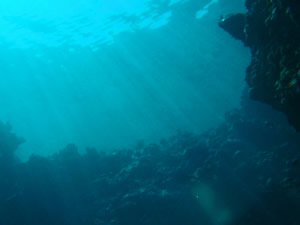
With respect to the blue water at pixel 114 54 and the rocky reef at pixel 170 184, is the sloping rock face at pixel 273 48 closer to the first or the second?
the rocky reef at pixel 170 184

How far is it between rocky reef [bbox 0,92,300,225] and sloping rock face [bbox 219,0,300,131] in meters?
2.70

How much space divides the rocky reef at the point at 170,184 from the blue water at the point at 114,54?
14.8 m

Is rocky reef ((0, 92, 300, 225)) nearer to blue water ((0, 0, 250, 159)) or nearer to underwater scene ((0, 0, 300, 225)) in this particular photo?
underwater scene ((0, 0, 300, 225))

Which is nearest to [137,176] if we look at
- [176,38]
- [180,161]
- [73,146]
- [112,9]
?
[180,161]

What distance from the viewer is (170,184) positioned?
14.4m

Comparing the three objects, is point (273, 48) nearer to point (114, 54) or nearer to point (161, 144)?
point (161, 144)

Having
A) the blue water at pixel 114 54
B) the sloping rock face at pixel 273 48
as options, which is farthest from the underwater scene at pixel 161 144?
the blue water at pixel 114 54

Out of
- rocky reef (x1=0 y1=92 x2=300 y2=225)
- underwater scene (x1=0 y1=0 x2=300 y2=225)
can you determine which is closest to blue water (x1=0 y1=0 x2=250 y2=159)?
underwater scene (x1=0 y1=0 x2=300 y2=225)

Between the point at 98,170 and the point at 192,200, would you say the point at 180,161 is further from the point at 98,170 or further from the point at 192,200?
the point at 98,170

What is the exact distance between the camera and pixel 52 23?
26.3m

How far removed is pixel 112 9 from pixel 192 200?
2102 cm

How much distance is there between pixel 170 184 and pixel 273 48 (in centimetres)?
895

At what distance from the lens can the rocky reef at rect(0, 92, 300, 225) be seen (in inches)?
503

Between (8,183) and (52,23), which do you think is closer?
(8,183)
